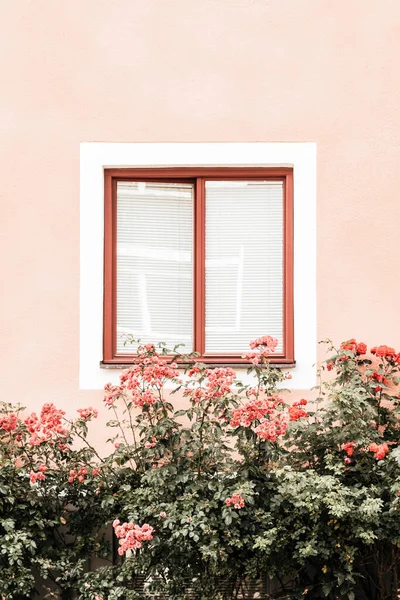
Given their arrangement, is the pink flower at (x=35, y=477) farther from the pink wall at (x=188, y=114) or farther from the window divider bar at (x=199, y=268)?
the window divider bar at (x=199, y=268)

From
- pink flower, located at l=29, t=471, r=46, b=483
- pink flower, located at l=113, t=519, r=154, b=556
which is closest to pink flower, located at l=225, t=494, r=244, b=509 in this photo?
pink flower, located at l=113, t=519, r=154, b=556

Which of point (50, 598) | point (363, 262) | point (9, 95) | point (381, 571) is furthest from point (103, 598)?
point (9, 95)

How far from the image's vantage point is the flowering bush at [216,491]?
231 inches

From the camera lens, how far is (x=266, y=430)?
229 inches

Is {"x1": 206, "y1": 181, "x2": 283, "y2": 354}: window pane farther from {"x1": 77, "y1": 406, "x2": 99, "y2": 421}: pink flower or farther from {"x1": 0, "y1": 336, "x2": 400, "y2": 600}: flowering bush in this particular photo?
{"x1": 77, "y1": 406, "x2": 99, "y2": 421}: pink flower

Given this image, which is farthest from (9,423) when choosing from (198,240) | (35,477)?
(198,240)

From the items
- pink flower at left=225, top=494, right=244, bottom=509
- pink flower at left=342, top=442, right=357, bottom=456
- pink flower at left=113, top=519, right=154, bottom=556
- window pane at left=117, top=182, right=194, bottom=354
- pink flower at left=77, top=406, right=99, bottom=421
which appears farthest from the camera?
window pane at left=117, top=182, right=194, bottom=354

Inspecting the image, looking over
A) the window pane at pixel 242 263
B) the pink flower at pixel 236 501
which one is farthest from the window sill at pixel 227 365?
the pink flower at pixel 236 501

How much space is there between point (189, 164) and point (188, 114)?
37 cm

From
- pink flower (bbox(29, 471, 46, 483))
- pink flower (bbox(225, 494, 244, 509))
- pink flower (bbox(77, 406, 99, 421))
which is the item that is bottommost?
pink flower (bbox(225, 494, 244, 509))

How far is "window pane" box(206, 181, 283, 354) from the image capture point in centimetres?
690

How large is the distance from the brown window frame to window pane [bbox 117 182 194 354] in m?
0.07

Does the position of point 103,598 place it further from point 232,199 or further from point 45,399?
point 232,199

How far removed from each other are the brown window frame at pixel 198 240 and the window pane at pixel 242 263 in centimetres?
5
